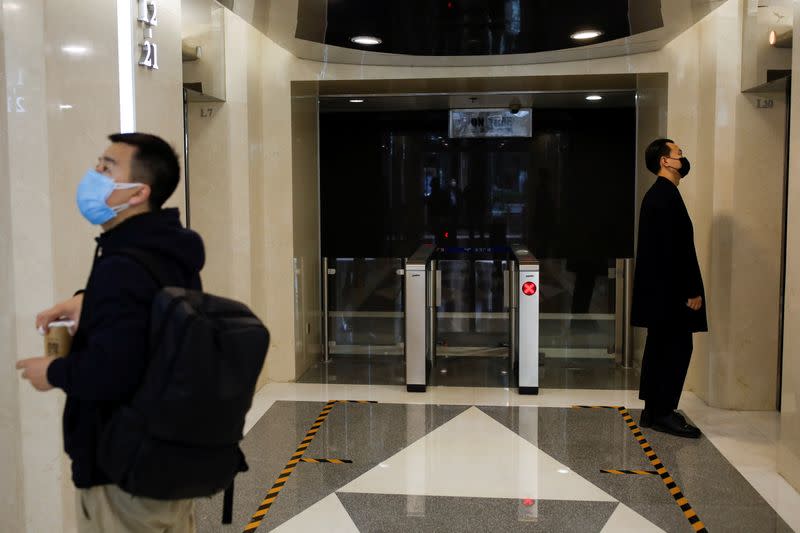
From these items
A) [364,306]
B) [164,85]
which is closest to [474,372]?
[364,306]

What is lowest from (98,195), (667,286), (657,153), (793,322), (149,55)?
(793,322)

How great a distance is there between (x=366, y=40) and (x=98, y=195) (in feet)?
13.5

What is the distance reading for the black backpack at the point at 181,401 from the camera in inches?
68.6

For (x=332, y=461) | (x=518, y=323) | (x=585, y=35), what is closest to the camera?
(x=332, y=461)

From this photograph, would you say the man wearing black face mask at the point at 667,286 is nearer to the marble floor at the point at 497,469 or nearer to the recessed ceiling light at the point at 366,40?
the marble floor at the point at 497,469

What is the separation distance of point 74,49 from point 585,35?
3.57 m

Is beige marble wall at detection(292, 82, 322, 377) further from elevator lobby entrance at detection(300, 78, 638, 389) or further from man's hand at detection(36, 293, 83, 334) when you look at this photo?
man's hand at detection(36, 293, 83, 334)

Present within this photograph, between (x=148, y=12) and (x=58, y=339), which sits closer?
(x=58, y=339)

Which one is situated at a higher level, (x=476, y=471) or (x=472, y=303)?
(x=472, y=303)

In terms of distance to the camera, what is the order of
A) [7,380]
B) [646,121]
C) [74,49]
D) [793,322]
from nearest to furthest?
[7,380] → [74,49] → [793,322] → [646,121]

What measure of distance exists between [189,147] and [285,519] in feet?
9.83

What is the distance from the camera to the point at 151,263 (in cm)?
186

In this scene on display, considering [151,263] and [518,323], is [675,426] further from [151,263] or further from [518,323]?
[151,263]

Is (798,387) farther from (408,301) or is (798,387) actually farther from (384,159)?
(384,159)
